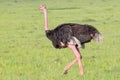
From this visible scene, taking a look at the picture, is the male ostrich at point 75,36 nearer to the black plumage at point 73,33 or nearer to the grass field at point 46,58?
the black plumage at point 73,33

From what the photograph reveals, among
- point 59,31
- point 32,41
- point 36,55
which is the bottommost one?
point 32,41

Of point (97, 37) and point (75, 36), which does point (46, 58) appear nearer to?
point (75, 36)

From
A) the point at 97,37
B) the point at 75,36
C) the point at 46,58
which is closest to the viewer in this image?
the point at 97,37

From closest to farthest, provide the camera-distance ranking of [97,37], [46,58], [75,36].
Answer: [97,37] → [75,36] → [46,58]

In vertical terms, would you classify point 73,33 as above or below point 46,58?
above

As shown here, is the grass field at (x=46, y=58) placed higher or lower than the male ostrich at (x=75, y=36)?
lower

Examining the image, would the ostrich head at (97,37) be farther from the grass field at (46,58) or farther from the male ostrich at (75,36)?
the grass field at (46,58)

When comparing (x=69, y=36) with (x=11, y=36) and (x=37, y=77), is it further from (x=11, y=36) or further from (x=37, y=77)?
(x=11, y=36)

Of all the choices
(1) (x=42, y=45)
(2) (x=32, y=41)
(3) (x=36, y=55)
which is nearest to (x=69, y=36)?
(3) (x=36, y=55)

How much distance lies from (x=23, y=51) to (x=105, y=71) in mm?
4184

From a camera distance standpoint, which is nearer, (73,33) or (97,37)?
(97,37)

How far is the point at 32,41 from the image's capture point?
16453 millimetres

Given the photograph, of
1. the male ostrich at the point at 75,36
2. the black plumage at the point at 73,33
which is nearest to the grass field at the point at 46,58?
the male ostrich at the point at 75,36

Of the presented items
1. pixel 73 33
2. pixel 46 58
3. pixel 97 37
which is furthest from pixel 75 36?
pixel 46 58
